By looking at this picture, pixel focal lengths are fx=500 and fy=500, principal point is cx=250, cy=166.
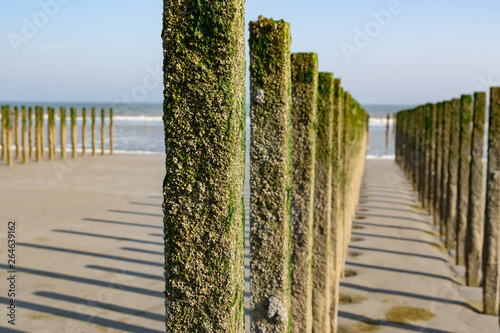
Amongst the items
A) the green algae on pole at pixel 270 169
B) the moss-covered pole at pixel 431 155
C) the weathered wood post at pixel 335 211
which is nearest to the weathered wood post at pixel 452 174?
the moss-covered pole at pixel 431 155

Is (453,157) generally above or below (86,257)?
above

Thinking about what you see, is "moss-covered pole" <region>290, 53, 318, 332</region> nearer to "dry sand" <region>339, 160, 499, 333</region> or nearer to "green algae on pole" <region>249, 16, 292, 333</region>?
"green algae on pole" <region>249, 16, 292, 333</region>

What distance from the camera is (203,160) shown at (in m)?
1.82

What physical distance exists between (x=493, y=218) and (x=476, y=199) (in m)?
0.57

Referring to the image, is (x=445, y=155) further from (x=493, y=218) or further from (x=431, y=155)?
(x=493, y=218)

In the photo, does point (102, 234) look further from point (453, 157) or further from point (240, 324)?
point (240, 324)

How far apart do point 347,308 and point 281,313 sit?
268cm

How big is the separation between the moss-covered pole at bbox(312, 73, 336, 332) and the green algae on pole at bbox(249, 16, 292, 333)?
0.97 m

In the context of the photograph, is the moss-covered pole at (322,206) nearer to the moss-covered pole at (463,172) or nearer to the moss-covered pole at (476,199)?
the moss-covered pole at (476,199)

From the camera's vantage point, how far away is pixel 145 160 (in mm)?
18328

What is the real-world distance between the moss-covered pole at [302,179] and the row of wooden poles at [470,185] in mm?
2759

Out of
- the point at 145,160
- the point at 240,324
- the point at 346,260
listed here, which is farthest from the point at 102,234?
the point at 145,160

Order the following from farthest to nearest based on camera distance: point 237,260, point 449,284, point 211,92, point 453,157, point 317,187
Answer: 1. point 453,157
2. point 449,284
3. point 317,187
4. point 237,260
5. point 211,92

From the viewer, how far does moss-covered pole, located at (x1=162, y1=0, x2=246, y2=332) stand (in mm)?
1758
